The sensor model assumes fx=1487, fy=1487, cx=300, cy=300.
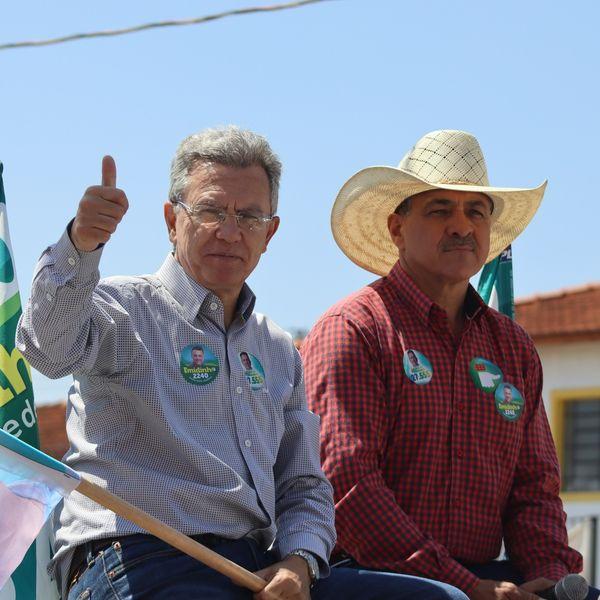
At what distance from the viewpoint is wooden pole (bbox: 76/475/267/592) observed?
395 centimetres

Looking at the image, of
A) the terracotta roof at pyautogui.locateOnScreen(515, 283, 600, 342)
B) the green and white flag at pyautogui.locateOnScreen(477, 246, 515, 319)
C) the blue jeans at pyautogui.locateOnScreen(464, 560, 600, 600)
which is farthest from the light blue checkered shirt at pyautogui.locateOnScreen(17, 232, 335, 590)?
the terracotta roof at pyautogui.locateOnScreen(515, 283, 600, 342)

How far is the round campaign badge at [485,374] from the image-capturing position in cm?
547

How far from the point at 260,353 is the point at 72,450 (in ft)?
2.30

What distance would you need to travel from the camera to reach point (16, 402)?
5027mm

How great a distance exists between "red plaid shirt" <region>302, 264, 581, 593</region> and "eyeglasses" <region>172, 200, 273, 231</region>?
2.86 ft

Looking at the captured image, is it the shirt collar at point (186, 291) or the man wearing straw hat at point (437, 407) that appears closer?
the shirt collar at point (186, 291)

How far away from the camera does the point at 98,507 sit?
13.9 ft

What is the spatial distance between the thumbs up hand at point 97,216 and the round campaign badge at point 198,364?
2.11ft

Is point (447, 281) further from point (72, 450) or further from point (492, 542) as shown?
point (72, 450)

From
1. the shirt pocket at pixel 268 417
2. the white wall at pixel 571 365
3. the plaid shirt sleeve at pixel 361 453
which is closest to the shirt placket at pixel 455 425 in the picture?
the plaid shirt sleeve at pixel 361 453

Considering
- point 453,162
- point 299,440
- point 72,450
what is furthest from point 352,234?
point 72,450

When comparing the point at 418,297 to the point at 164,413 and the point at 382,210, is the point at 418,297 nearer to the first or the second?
A: the point at 382,210

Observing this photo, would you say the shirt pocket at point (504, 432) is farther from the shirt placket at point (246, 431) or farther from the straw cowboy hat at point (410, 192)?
the shirt placket at point (246, 431)

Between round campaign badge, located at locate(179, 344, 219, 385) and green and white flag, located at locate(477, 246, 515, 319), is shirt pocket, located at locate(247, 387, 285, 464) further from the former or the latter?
green and white flag, located at locate(477, 246, 515, 319)
